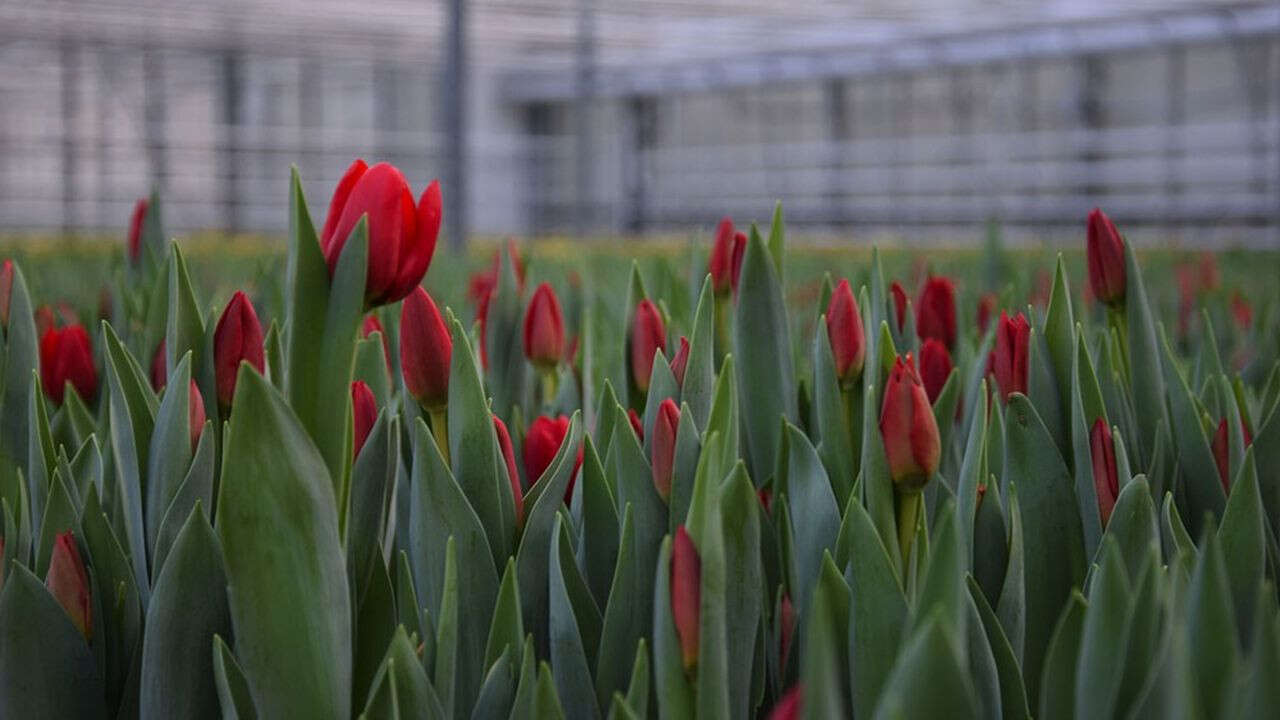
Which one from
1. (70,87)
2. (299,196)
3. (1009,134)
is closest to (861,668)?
(299,196)

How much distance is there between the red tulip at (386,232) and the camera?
53 centimetres

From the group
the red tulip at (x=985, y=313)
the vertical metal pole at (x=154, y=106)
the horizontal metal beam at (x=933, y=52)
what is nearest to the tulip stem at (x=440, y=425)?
the red tulip at (x=985, y=313)

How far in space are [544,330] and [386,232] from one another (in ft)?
1.67

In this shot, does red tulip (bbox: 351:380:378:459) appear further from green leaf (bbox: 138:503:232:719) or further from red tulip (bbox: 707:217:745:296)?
red tulip (bbox: 707:217:745:296)

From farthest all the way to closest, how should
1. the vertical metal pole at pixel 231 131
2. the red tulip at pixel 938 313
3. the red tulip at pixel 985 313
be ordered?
the vertical metal pole at pixel 231 131 < the red tulip at pixel 985 313 < the red tulip at pixel 938 313

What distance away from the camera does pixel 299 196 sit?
51cm

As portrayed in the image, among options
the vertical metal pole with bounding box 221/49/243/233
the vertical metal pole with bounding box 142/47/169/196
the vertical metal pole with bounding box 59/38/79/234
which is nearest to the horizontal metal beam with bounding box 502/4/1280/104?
the vertical metal pole with bounding box 221/49/243/233

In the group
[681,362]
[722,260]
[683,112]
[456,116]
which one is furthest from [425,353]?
[683,112]

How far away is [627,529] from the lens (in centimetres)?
54

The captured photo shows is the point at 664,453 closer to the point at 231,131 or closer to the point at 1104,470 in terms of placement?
the point at 1104,470

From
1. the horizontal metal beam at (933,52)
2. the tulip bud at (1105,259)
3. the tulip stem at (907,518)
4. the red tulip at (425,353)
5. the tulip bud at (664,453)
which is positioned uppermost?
the horizontal metal beam at (933,52)

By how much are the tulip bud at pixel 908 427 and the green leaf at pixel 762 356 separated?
17 centimetres

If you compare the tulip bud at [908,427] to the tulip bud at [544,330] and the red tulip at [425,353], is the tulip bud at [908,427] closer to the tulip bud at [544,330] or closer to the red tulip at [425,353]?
the red tulip at [425,353]

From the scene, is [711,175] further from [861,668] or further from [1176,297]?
[861,668]
